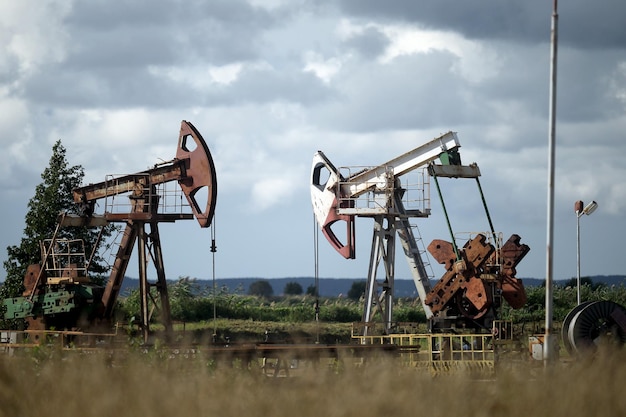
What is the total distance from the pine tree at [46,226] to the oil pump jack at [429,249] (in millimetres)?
10412

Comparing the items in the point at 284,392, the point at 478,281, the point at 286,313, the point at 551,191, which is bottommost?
the point at 286,313

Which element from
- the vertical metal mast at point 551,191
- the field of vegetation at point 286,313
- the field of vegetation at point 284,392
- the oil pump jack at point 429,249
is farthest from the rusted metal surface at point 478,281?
the field of vegetation at point 284,392

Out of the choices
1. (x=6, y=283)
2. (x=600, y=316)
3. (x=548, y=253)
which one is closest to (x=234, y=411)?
(x=548, y=253)

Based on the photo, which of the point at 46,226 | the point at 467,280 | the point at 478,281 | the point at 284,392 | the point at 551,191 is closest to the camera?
the point at 284,392

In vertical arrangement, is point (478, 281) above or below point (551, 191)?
below

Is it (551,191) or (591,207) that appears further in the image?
(591,207)

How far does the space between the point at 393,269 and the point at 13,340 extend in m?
9.37

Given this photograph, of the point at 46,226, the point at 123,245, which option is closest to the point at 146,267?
the point at 123,245

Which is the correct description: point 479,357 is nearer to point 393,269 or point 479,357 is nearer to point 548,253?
point 393,269

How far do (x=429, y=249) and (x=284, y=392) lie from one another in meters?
16.4

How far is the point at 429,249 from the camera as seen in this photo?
26578mm

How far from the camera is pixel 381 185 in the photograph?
2622 centimetres

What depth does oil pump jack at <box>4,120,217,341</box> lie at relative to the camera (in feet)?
85.3

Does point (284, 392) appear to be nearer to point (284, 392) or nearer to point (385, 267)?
point (284, 392)
